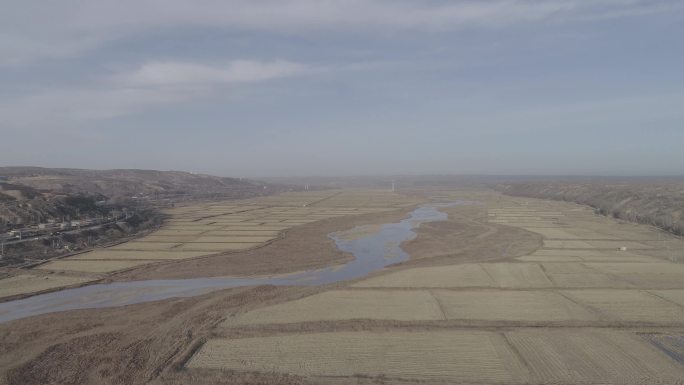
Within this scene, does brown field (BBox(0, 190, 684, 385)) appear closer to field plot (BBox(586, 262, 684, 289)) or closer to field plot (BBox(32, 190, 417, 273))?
field plot (BBox(586, 262, 684, 289))

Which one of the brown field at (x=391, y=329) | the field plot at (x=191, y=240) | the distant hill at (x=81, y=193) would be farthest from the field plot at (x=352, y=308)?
the distant hill at (x=81, y=193)

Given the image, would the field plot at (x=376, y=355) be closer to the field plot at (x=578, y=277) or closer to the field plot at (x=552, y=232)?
the field plot at (x=578, y=277)

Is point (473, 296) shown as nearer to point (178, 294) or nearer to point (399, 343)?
point (399, 343)

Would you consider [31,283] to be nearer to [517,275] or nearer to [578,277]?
[517,275]

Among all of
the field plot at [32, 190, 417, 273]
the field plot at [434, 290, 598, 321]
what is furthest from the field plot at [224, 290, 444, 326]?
the field plot at [32, 190, 417, 273]

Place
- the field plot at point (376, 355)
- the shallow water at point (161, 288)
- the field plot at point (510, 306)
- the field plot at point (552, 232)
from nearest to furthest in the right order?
the field plot at point (376, 355) < the field plot at point (510, 306) < the shallow water at point (161, 288) < the field plot at point (552, 232)

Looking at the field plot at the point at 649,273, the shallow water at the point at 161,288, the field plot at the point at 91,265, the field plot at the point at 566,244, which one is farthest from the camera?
the field plot at the point at 566,244

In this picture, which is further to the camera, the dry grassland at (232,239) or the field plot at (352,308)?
the dry grassland at (232,239)
